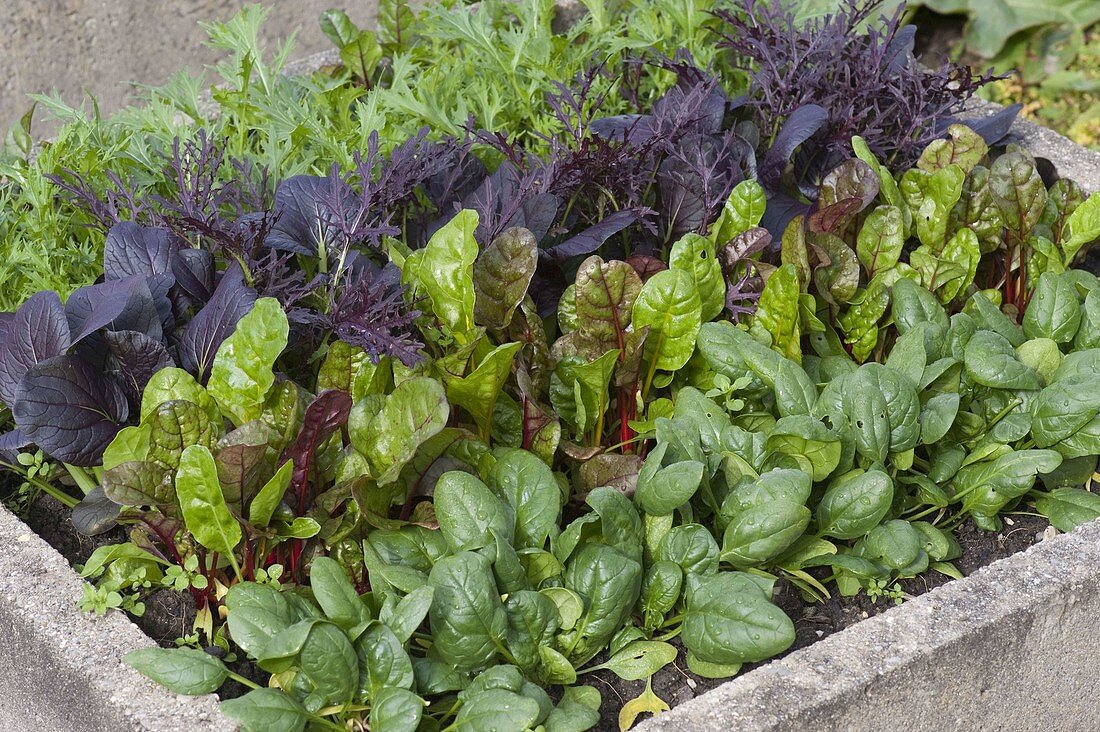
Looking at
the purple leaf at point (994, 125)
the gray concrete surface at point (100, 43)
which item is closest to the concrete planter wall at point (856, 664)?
the purple leaf at point (994, 125)

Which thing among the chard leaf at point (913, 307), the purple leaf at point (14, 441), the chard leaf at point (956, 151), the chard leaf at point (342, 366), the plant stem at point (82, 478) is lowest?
the plant stem at point (82, 478)

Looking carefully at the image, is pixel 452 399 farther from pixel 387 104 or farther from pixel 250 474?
pixel 387 104

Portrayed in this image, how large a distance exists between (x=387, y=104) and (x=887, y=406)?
115 cm

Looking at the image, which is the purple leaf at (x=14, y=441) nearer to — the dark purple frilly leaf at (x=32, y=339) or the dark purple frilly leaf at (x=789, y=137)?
the dark purple frilly leaf at (x=32, y=339)

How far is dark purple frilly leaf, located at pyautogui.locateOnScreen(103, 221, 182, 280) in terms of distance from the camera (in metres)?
1.88

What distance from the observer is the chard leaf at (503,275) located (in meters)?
1.85

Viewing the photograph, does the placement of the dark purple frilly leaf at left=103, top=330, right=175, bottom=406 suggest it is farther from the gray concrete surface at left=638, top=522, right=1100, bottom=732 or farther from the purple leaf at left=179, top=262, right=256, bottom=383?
the gray concrete surface at left=638, top=522, right=1100, bottom=732

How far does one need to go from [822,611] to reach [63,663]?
111cm

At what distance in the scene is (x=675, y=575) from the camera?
66.4 inches

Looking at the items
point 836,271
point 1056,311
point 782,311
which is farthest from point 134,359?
point 1056,311

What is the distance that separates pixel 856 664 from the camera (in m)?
1.56

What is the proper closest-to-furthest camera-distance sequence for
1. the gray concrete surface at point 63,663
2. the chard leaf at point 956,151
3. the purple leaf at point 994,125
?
1. the gray concrete surface at point 63,663
2. the chard leaf at point 956,151
3. the purple leaf at point 994,125

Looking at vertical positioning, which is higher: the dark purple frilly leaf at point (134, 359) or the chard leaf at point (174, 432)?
the dark purple frilly leaf at point (134, 359)

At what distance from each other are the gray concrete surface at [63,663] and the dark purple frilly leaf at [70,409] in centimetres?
16
